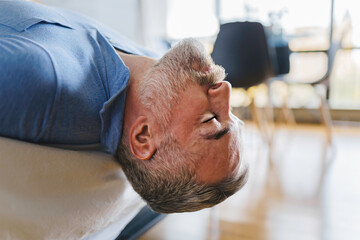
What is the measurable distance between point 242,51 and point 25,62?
1.79m

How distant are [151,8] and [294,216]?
361cm

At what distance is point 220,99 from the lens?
29.8 inches

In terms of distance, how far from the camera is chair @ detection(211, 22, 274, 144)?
2.22m

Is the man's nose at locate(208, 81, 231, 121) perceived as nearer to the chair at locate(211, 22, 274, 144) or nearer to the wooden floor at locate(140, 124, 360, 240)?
the wooden floor at locate(140, 124, 360, 240)

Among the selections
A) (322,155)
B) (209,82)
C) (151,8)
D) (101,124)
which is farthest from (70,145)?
(151,8)

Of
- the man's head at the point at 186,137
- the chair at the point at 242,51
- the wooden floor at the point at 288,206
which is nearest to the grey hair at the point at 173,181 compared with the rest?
the man's head at the point at 186,137

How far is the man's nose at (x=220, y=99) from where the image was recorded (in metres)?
0.75

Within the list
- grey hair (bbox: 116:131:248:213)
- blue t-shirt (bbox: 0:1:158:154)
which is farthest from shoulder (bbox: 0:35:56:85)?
grey hair (bbox: 116:131:248:213)

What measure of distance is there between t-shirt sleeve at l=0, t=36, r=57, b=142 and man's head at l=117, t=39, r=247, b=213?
21 cm

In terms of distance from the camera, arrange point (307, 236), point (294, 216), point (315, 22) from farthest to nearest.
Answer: point (315, 22), point (294, 216), point (307, 236)

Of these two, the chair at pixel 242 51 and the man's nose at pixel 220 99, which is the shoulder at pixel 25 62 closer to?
Answer: the man's nose at pixel 220 99

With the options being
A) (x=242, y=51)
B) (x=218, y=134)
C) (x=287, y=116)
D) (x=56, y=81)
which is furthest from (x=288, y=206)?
(x=287, y=116)

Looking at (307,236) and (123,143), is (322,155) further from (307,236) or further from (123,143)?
(123,143)

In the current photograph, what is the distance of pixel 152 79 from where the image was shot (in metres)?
0.79
